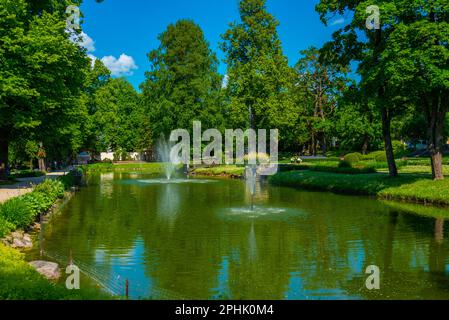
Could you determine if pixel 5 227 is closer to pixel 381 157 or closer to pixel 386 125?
pixel 386 125

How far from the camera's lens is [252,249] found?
16.0 meters

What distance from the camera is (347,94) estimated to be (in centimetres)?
3450

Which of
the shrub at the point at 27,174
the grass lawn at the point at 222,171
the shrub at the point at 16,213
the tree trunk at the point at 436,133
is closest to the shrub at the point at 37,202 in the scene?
the shrub at the point at 16,213

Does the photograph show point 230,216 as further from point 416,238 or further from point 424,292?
point 424,292

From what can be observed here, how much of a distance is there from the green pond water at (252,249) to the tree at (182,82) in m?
42.7

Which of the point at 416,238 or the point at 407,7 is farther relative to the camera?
the point at 407,7

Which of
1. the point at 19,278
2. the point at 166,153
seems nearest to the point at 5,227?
the point at 19,278

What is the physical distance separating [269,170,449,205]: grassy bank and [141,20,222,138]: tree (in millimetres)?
28360

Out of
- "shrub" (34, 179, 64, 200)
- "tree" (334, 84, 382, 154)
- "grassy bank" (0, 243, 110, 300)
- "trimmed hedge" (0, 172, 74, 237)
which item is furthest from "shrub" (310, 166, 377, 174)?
"grassy bank" (0, 243, 110, 300)

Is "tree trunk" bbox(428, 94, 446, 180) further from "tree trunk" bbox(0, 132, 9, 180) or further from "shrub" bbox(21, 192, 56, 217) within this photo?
"tree trunk" bbox(0, 132, 9, 180)

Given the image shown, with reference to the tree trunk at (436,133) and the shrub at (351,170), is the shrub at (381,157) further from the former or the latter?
the tree trunk at (436,133)

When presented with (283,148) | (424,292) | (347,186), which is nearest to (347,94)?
(347,186)

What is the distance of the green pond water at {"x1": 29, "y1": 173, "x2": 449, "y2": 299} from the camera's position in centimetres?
1162
